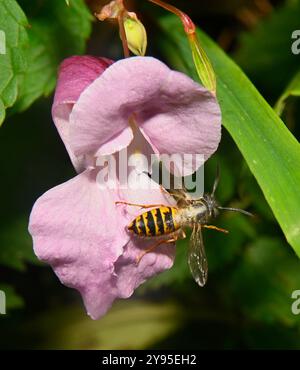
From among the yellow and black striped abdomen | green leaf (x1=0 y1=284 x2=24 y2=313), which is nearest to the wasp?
the yellow and black striped abdomen

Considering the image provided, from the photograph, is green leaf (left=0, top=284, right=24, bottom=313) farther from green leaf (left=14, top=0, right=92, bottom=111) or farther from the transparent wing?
the transparent wing

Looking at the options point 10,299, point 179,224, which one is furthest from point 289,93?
point 10,299

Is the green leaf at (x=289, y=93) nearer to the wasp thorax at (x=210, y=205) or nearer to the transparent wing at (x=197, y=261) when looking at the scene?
the wasp thorax at (x=210, y=205)

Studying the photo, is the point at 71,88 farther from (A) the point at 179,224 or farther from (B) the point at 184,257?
(B) the point at 184,257
